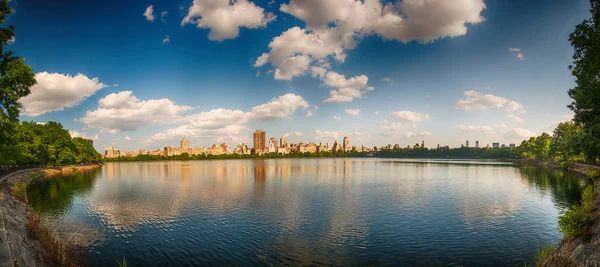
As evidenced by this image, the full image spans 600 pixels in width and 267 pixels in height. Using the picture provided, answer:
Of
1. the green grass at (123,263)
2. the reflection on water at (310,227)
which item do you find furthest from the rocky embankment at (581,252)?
the green grass at (123,263)

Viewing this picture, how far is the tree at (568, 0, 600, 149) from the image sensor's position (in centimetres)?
3253

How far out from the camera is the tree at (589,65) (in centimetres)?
3253

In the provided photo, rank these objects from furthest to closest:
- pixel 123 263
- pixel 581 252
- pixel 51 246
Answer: pixel 51 246 → pixel 123 263 → pixel 581 252

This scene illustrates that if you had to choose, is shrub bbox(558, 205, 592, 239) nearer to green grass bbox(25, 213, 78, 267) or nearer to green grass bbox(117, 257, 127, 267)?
green grass bbox(117, 257, 127, 267)

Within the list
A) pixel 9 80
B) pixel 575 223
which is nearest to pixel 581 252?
pixel 575 223

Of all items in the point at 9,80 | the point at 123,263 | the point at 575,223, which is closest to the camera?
the point at 575,223

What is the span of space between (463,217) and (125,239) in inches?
1604

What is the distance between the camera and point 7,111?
110 feet

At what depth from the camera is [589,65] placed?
3469cm

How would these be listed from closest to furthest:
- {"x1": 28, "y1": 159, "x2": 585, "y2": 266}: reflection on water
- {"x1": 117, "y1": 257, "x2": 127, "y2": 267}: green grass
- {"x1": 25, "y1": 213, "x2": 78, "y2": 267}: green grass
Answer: {"x1": 25, "y1": 213, "x2": 78, "y2": 267}: green grass < {"x1": 117, "y1": 257, "x2": 127, "y2": 267}: green grass < {"x1": 28, "y1": 159, "x2": 585, "y2": 266}: reflection on water

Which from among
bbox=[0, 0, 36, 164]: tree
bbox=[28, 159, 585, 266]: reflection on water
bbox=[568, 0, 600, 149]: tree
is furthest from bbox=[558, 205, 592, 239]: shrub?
bbox=[0, 0, 36, 164]: tree

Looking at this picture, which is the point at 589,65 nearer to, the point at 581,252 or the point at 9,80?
the point at 581,252

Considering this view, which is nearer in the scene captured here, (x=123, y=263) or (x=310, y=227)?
(x=123, y=263)

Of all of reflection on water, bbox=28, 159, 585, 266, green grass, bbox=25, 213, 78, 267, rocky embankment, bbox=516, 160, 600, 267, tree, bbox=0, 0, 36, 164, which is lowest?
reflection on water, bbox=28, 159, 585, 266
